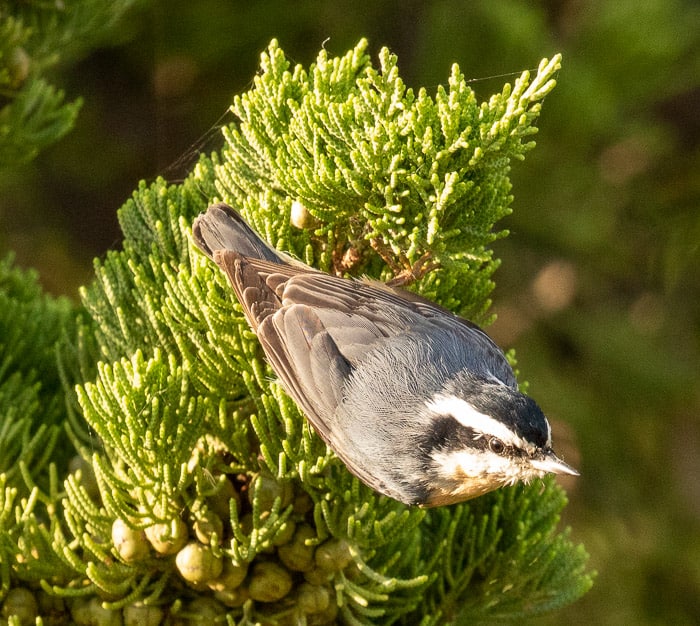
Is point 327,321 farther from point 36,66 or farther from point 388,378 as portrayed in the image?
point 36,66

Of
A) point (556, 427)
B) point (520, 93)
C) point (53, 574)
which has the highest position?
point (556, 427)

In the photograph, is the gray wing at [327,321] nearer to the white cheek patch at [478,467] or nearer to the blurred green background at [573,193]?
the white cheek patch at [478,467]

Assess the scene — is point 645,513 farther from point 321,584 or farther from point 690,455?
point 321,584

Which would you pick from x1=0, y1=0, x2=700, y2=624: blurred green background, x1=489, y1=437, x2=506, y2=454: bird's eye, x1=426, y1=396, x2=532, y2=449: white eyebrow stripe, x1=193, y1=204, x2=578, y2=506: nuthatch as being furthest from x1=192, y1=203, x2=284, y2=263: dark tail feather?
x1=0, y1=0, x2=700, y2=624: blurred green background

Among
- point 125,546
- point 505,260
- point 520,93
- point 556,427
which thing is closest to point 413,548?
point 125,546

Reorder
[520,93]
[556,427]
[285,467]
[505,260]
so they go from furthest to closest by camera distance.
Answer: [505,260] → [556,427] → [285,467] → [520,93]

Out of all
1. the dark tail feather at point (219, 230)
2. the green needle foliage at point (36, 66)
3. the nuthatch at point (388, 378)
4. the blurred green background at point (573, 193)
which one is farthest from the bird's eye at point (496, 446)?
the blurred green background at point (573, 193)
